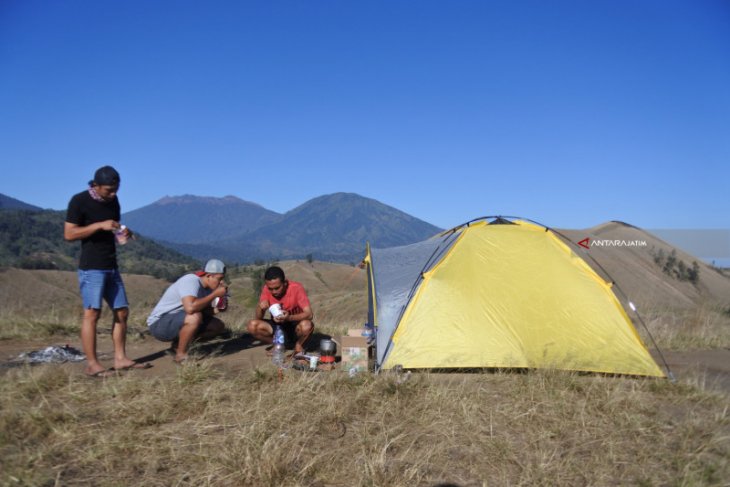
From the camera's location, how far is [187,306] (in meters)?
5.57

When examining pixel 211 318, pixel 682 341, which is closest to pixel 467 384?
pixel 211 318

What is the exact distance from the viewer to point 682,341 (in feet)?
25.0

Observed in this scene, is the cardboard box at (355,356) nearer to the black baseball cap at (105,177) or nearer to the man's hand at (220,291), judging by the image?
the man's hand at (220,291)

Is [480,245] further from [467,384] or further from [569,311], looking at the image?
[467,384]

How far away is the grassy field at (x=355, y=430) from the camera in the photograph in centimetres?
300

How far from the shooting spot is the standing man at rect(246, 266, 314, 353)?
6.15 meters

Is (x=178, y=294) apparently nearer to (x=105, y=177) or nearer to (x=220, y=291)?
(x=220, y=291)

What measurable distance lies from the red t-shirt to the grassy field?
4.78ft

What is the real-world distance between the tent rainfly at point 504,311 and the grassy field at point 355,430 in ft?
1.49

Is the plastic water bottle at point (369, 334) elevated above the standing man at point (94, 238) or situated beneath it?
situated beneath

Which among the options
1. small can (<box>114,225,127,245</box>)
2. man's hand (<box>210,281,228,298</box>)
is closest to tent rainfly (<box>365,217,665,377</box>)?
man's hand (<box>210,281,228,298</box>)

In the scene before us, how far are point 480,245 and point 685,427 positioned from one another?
312 centimetres

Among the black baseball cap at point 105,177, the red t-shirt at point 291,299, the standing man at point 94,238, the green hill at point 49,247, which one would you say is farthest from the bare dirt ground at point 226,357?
the green hill at point 49,247

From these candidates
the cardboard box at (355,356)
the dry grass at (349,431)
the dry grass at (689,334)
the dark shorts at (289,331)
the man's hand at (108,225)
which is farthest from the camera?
the dry grass at (689,334)
